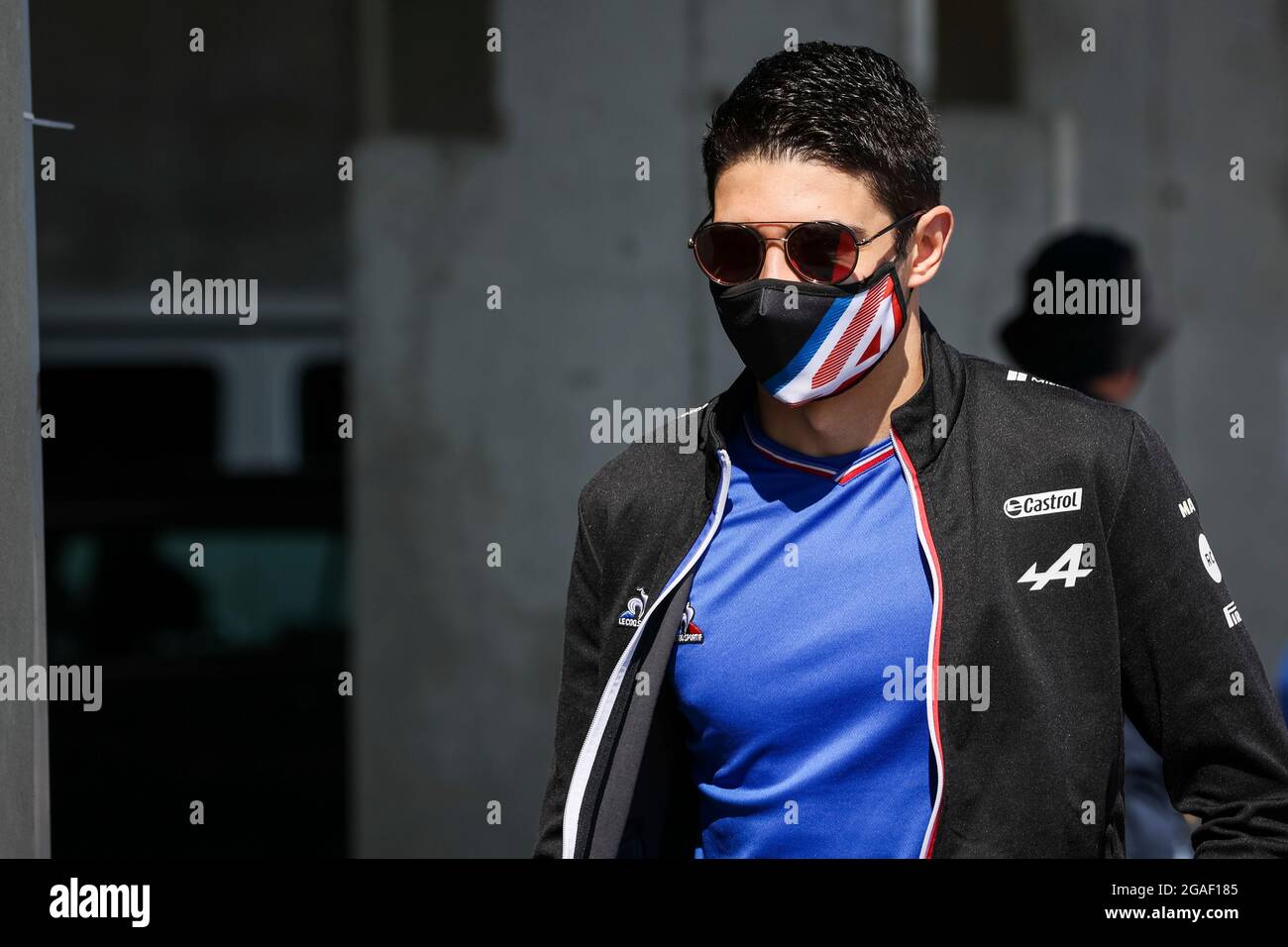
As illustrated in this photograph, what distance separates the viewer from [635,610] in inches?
80.0

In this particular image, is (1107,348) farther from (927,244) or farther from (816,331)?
(816,331)

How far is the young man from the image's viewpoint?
183cm

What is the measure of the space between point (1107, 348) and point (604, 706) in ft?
5.80

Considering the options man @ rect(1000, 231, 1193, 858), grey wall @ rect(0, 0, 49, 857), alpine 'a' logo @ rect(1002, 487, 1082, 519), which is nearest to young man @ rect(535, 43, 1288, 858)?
alpine 'a' logo @ rect(1002, 487, 1082, 519)

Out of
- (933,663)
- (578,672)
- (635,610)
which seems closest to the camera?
(933,663)

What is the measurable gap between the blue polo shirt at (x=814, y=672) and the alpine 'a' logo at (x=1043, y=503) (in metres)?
0.13

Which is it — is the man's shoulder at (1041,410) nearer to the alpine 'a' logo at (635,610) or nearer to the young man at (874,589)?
the young man at (874,589)

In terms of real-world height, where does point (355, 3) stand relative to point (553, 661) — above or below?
above

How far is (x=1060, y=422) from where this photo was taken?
1.92 meters

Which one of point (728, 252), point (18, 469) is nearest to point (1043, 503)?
point (728, 252)

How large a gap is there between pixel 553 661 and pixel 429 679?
472mm

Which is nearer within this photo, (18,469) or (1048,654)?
(1048,654)
